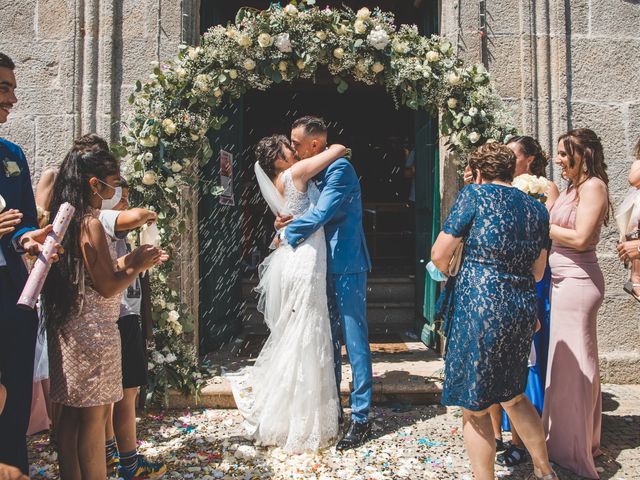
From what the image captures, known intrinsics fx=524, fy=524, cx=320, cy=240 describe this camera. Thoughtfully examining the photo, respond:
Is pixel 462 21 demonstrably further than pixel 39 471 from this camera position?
Yes

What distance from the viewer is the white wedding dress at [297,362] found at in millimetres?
3479

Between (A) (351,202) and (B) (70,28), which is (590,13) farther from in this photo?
(B) (70,28)

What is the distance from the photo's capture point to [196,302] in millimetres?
4895

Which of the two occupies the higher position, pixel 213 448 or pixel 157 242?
pixel 157 242

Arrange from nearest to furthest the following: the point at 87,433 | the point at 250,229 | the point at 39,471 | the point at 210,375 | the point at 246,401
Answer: the point at 87,433
the point at 39,471
the point at 246,401
the point at 210,375
the point at 250,229

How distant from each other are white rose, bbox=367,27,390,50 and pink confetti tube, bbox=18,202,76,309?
2.89 meters

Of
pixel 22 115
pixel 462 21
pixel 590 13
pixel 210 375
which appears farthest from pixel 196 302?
pixel 590 13

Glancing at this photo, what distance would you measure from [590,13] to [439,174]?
2078mm

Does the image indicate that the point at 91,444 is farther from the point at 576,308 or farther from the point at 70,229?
the point at 576,308

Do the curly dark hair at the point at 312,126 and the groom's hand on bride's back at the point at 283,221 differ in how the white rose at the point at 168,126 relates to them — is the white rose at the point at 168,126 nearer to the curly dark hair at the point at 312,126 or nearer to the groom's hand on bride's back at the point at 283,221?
the curly dark hair at the point at 312,126

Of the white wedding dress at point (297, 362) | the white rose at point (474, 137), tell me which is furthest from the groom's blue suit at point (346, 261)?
the white rose at point (474, 137)

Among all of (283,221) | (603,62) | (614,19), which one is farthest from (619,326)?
(283,221)

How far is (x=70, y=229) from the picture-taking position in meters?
2.48

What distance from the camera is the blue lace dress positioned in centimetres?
259
